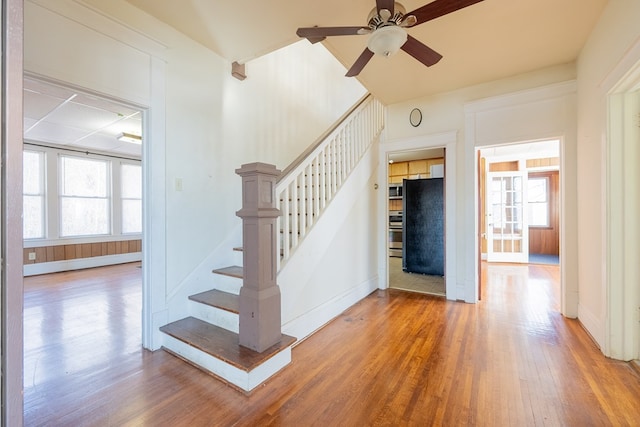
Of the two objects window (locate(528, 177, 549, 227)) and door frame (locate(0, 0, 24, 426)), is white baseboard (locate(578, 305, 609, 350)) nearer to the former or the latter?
door frame (locate(0, 0, 24, 426))

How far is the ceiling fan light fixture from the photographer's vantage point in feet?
5.87

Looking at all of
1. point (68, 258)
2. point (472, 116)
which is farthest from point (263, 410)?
point (68, 258)

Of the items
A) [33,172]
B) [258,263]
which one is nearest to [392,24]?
[258,263]

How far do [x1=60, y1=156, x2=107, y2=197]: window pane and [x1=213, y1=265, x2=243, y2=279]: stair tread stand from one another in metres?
5.18

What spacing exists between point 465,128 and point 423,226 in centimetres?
207

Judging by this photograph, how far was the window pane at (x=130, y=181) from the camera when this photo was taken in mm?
6523

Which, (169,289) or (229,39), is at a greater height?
(229,39)

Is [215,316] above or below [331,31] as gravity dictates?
below

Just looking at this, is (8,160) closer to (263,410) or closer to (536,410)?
(263,410)

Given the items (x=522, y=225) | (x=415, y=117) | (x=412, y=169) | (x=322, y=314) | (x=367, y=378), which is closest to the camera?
(x=367, y=378)

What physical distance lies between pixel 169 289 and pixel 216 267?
20.1 inches

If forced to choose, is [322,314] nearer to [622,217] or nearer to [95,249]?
[622,217]

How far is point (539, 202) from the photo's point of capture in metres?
A: 7.42

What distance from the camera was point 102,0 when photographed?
2.01m
